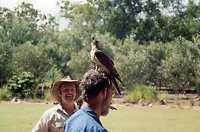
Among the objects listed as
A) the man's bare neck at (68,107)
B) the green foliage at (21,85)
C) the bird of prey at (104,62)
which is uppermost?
the bird of prey at (104,62)

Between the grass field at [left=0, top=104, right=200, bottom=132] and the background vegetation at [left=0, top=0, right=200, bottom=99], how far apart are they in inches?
151

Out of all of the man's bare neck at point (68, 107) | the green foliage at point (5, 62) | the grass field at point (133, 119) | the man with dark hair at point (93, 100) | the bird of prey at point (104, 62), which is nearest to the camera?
the man with dark hair at point (93, 100)

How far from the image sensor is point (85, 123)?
67.6 inches

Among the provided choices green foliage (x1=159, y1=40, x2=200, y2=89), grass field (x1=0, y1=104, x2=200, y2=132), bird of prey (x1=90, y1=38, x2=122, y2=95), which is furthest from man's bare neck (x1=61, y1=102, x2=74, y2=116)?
green foliage (x1=159, y1=40, x2=200, y2=89)

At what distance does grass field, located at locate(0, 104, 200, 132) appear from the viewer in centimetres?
1001

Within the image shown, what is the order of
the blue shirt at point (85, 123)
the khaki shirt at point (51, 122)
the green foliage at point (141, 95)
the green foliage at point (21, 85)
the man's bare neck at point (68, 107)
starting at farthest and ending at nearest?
the green foliage at point (21, 85) < the green foliage at point (141, 95) < the man's bare neck at point (68, 107) < the khaki shirt at point (51, 122) < the blue shirt at point (85, 123)

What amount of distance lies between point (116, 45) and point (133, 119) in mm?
14169

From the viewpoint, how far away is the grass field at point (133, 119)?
10.0 meters

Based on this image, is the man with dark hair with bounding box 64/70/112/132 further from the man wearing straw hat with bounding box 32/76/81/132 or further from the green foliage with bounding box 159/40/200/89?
the green foliage with bounding box 159/40/200/89

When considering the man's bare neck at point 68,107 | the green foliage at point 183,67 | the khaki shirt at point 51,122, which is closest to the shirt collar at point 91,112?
the khaki shirt at point 51,122

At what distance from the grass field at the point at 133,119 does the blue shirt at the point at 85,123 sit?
790cm

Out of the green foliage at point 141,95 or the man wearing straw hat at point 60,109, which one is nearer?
the man wearing straw hat at point 60,109

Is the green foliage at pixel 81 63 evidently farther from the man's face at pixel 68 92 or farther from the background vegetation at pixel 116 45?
the man's face at pixel 68 92

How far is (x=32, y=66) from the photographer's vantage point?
21281 mm
